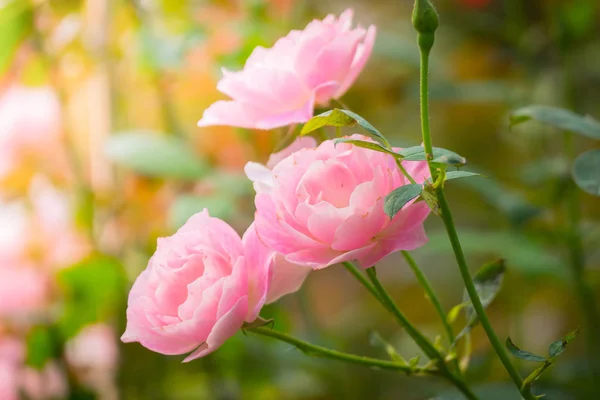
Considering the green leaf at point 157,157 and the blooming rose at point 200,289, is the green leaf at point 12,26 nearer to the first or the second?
the green leaf at point 157,157

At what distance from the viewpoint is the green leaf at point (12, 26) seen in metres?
0.76

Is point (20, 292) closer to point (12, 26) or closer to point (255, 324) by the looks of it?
point (12, 26)

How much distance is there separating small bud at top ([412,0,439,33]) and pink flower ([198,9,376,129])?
53 mm

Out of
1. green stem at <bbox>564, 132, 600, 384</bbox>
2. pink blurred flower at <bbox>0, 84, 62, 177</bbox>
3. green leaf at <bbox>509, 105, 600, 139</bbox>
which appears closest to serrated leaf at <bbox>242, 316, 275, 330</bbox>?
green leaf at <bbox>509, 105, 600, 139</bbox>

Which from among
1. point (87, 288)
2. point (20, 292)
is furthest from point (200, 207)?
point (20, 292)

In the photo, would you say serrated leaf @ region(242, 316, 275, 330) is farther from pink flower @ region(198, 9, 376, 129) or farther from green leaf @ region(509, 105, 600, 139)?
green leaf @ region(509, 105, 600, 139)

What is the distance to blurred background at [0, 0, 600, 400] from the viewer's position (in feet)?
2.42

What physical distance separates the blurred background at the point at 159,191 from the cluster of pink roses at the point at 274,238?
328 millimetres

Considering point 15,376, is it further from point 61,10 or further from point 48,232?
point 61,10

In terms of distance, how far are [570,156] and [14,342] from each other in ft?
2.46

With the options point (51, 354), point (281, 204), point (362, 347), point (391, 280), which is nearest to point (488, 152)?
point (391, 280)

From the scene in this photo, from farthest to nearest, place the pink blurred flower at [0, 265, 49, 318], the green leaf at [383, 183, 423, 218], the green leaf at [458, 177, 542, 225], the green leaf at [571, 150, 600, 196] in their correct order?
the pink blurred flower at [0, 265, 49, 318] < the green leaf at [458, 177, 542, 225] < the green leaf at [571, 150, 600, 196] < the green leaf at [383, 183, 423, 218]

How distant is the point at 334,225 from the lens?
0.28m

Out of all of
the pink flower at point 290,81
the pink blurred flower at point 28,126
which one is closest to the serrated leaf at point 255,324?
the pink flower at point 290,81
